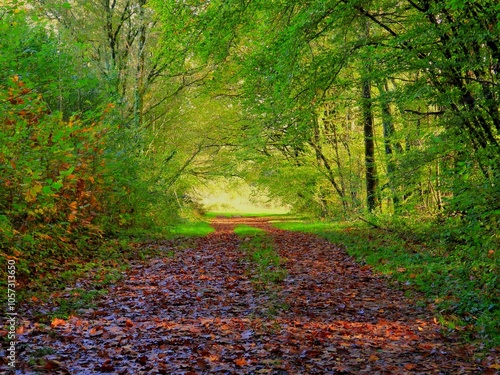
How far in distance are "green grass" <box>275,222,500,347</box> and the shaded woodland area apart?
0.15 ft

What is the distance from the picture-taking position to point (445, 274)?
849cm

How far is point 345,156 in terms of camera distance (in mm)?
24953

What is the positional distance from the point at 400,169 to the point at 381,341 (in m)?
7.24

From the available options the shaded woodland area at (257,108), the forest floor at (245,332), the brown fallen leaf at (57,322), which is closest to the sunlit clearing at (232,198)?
the shaded woodland area at (257,108)

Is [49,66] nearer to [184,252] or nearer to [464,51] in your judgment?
[184,252]

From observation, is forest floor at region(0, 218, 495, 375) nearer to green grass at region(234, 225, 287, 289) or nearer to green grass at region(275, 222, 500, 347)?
green grass at region(234, 225, 287, 289)

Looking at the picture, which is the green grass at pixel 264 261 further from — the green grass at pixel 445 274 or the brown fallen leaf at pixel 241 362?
the brown fallen leaf at pixel 241 362

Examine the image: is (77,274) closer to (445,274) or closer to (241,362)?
(241,362)

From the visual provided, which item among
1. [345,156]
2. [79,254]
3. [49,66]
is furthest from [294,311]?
[345,156]

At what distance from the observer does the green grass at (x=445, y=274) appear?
6.20 m

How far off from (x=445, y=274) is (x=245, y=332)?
4.39 metres

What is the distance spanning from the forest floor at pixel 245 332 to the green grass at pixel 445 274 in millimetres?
337

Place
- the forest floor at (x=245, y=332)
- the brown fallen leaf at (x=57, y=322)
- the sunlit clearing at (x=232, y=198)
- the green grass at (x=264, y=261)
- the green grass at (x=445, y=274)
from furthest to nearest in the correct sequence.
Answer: the sunlit clearing at (x=232, y=198) → the green grass at (x=264, y=261) → the green grass at (x=445, y=274) → the brown fallen leaf at (x=57, y=322) → the forest floor at (x=245, y=332)

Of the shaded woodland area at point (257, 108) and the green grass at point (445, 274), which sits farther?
the shaded woodland area at point (257, 108)
